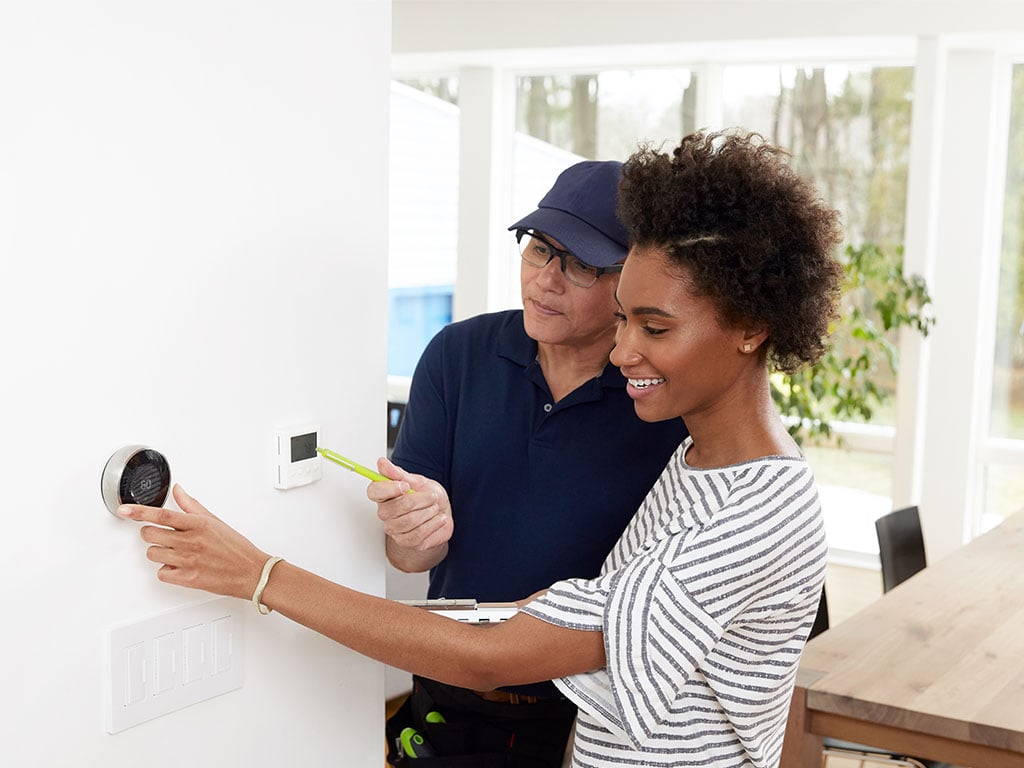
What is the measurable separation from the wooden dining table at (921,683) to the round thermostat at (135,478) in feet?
4.68

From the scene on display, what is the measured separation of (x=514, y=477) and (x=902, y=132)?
4049 millimetres

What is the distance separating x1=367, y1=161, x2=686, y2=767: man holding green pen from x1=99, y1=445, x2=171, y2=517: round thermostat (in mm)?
478

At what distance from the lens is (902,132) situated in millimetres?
5211

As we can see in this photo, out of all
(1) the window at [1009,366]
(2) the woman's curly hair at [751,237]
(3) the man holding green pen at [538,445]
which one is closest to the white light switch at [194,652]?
(3) the man holding green pen at [538,445]

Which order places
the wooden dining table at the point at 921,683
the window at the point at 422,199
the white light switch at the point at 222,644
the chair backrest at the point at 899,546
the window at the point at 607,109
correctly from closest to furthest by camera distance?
the white light switch at the point at 222,644
the wooden dining table at the point at 921,683
the chair backrest at the point at 899,546
the window at the point at 607,109
the window at the point at 422,199

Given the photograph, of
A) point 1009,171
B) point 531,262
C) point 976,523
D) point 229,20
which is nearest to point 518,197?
point 1009,171

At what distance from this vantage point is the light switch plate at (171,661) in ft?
4.16

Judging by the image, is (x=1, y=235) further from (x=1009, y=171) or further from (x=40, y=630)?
(x=1009, y=171)

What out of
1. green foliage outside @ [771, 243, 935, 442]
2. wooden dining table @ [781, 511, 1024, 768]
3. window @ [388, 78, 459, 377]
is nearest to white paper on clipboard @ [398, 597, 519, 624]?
wooden dining table @ [781, 511, 1024, 768]

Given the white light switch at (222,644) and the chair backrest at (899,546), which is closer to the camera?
the white light switch at (222,644)

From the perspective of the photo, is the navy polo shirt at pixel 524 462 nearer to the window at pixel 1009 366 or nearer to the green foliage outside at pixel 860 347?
the green foliage outside at pixel 860 347

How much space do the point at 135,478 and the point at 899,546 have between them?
8.54ft

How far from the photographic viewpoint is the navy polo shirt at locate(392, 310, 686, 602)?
5.75ft

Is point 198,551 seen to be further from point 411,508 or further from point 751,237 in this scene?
point 751,237
